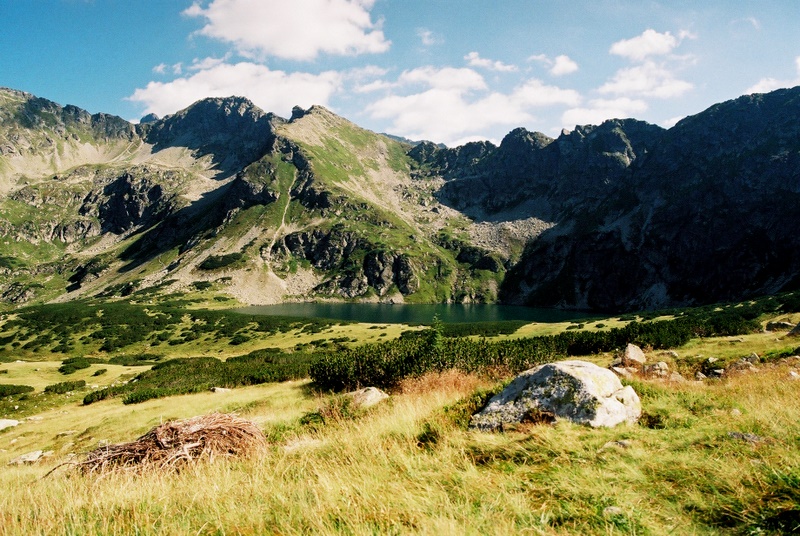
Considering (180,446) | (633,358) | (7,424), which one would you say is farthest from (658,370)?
(7,424)

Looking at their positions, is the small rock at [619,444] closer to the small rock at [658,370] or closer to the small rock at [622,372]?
the small rock at [622,372]

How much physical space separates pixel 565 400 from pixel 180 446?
7249 mm

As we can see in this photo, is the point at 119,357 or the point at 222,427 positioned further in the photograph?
the point at 119,357

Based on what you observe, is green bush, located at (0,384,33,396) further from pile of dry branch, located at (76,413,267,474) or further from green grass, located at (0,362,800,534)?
green grass, located at (0,362,800,534)

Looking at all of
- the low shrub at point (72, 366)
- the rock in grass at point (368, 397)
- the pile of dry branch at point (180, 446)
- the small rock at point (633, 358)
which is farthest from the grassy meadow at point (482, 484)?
the low shrub at point (72, 366)

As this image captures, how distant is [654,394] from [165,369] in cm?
5059

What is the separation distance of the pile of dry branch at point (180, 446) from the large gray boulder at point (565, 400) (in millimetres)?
4572

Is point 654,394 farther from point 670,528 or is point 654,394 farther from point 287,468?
point 287,468

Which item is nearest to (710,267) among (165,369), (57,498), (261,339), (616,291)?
(616,291)

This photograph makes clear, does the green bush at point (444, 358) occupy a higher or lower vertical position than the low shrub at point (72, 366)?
higher

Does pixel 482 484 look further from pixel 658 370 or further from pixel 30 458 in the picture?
pixel 30 458

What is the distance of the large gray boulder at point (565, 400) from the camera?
24.5 ft

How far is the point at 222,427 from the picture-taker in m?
7.92

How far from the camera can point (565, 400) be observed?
7.80 meters
